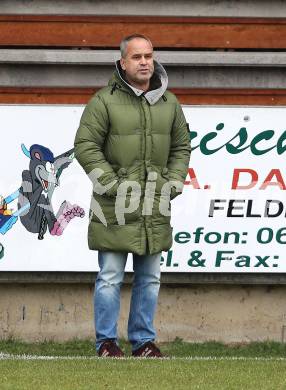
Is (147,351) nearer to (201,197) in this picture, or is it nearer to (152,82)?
(152,82)

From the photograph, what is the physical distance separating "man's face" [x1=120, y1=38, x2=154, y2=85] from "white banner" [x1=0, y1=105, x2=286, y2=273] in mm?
2373

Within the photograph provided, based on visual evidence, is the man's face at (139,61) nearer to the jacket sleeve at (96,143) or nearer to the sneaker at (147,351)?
the jacket sleeve at (96,143)

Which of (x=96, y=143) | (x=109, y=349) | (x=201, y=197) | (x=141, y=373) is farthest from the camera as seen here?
(x=201, y=197)

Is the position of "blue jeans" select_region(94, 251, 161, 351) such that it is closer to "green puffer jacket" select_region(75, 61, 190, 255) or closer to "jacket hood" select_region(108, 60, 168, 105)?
"green puffer jacket" select_region(75, 61, 190, 255)

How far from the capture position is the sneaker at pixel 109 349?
9.22 metres

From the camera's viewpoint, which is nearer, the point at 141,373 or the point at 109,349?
the point at 141,373

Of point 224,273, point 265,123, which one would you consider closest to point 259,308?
point 224,273

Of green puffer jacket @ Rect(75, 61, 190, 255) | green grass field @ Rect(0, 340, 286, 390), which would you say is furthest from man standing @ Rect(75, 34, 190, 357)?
green grass field @ Rect(0, 340, 286, 390)

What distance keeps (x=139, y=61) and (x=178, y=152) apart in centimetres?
63

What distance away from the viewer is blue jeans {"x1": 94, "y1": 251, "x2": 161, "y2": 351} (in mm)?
9219

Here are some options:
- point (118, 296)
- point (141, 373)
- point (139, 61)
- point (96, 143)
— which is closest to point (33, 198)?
point (118, 296)

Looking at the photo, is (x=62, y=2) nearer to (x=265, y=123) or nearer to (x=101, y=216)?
(x=265, y=123)

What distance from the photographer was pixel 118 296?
9297 mm

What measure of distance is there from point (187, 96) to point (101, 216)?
2.63 metres
